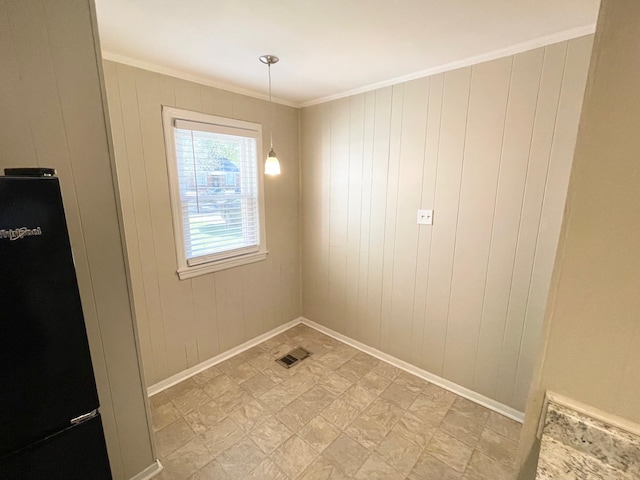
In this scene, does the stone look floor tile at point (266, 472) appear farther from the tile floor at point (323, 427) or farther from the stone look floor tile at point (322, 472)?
the stone look floor tile at point (322, 472)

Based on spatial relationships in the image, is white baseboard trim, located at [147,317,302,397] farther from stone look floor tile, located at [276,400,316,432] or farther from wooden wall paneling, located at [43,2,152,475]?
stone look floor tile, located at [276,400,316,432]

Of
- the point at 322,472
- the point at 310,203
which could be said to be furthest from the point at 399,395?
the point at 310,203

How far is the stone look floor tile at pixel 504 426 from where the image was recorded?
194 cm

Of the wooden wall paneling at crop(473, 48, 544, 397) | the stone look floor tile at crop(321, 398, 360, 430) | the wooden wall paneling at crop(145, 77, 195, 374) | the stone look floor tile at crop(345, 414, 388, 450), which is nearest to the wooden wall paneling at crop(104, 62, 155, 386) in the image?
the wooden wall paneling at crop(145, 77, 195, 374)

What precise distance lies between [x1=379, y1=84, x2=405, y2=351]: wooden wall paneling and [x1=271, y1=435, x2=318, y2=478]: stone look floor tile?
1.20m

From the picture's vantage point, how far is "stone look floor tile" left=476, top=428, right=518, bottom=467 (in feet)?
5.80

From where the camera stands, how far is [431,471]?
1689 millimetres

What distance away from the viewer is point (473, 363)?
2.24 meters

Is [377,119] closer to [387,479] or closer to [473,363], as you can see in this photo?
[473,363]

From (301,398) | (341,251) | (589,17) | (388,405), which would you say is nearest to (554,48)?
(589,17)

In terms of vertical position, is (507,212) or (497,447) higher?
(507,212)

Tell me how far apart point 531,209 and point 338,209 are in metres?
1.57

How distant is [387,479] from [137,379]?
1.50 m

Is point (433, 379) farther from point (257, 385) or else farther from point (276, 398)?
point (257, 385)
